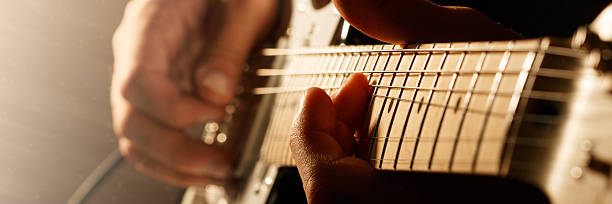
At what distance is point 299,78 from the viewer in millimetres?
694

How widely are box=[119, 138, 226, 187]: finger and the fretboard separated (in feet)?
1.36

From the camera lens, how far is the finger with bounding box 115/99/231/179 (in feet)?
2.59

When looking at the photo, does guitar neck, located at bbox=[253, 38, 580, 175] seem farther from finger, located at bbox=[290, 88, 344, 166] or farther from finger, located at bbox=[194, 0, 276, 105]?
finger, located at bbox=[194, 0, 276, 105]

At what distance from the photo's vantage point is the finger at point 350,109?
49cm

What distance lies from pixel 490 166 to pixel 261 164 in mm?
513

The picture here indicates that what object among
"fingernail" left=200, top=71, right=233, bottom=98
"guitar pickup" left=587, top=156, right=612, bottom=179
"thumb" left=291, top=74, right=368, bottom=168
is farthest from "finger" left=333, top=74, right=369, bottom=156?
"fingernail" left=200, top=71, right=233, bottom=98

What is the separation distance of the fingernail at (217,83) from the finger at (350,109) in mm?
360

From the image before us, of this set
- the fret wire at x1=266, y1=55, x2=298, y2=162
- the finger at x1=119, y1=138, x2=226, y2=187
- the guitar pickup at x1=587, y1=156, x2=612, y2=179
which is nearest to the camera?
the guitar pickup at x1=587, y1=156, x2=612, y2=179

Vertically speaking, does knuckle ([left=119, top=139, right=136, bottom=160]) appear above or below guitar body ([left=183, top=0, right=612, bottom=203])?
below

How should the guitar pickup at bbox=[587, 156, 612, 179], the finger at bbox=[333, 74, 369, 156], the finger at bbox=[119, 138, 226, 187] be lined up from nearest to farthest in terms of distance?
1. the guitar pickup at bbox=[587, 156, 612, 179]
2. the finger at bbox=[333, 74, 369, 156]
3. the finger at bbox=[119, 138, 226, 187]

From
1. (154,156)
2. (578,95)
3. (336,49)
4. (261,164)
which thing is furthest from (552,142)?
(154,156)

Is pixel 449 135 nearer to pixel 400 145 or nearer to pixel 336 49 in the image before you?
pixel 400 145

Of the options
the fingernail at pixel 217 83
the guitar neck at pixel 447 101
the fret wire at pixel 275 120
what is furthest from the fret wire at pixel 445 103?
the fingernail at pixel 217 83

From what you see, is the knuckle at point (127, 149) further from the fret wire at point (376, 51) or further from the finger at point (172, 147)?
the fret wire at point (376, 51)
